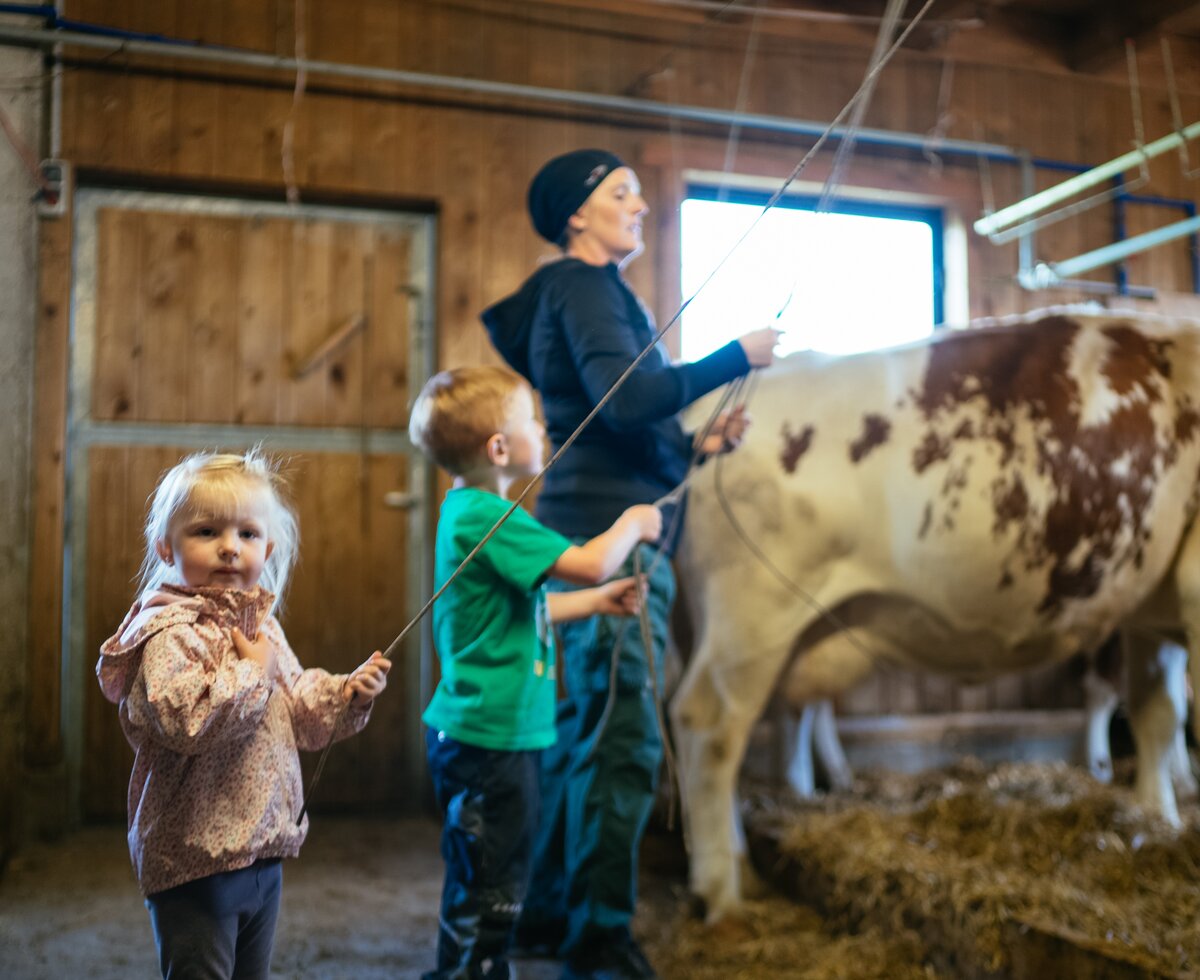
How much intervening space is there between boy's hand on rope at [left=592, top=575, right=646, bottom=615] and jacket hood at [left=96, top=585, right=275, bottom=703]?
631 mm

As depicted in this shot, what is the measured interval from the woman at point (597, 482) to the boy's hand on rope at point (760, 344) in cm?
23

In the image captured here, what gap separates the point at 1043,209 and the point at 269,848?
442 cm

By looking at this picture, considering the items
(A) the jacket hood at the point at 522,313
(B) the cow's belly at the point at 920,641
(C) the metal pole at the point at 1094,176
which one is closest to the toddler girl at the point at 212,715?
(A) the jacket hood at the point at 522,313

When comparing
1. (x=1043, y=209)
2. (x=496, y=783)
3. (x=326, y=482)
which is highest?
(x=1043, y=209)

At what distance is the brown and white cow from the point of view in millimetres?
2748

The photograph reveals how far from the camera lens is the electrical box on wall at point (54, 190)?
11.7 feet

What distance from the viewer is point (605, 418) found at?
2.15 m

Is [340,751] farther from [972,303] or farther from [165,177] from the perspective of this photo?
[972,303]

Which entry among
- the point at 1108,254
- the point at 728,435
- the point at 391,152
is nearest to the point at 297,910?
the point at 728,435

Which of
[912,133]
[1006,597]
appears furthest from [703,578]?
[912,133]

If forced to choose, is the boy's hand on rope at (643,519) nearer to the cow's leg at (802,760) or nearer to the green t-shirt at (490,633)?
the green t-shirt at (490,633)

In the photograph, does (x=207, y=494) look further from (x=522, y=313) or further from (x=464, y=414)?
(x=522, y=313)

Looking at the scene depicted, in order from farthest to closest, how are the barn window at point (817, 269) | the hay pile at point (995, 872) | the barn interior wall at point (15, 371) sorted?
the barn window at point (817, 269), the barn interior wall at point (15, 371), the hay pile at point (995, 872)

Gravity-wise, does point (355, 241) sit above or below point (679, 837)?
above
